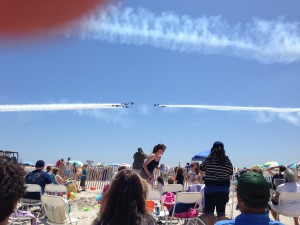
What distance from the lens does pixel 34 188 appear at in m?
6.44

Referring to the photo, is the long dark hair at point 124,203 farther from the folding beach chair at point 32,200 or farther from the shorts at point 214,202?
the folding beach chair at point 32,200

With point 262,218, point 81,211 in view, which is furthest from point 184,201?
point 81,211

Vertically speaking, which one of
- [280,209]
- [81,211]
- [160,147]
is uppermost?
[160,147]

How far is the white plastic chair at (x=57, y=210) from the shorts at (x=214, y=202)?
2128 mm

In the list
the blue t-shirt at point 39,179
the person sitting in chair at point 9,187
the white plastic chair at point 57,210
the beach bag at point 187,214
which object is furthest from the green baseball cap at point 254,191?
the blue t-shirt at point 39,179

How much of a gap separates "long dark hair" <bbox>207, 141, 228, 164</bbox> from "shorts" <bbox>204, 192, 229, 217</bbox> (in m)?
0.55

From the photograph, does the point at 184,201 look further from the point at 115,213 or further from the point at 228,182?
the point at 115,213

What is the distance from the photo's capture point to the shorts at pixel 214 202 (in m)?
5.54

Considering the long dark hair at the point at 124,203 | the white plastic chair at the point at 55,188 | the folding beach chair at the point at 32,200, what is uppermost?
the long dark hair at the point at 124,203

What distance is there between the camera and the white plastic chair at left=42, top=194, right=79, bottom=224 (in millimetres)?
5004

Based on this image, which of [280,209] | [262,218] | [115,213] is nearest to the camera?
[262,218]

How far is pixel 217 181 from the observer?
5.59 m

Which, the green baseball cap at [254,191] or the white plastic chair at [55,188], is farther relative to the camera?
the white plastic chair at [55,188]

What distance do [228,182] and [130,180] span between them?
11.5ft
